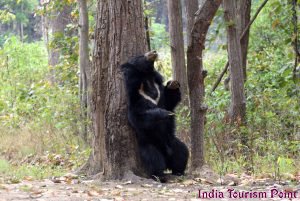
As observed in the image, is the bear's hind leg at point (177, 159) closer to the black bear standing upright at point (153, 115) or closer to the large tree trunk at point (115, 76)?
the black bear standing upright at point (153, 115)

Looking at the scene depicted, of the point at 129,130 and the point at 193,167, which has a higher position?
the point at 129,130

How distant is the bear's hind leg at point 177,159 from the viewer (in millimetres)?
7492

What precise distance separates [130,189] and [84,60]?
524 cm

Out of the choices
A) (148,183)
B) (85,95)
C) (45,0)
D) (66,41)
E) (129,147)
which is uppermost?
(45,0)

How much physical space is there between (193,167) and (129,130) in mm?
1028

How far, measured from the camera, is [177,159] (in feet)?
24.6

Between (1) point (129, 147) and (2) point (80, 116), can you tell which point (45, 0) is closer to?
(2) point (80, 116)

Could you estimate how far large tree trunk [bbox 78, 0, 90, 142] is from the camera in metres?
10.7

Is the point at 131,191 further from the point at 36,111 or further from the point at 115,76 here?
the point at 36,111

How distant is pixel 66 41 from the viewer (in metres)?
12.7

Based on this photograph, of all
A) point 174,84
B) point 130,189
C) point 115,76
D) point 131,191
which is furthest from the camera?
point 174,84

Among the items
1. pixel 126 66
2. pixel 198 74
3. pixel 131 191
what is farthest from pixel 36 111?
pixel 131 191

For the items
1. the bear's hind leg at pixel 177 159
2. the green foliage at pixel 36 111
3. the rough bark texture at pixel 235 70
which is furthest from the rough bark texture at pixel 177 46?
the bear's hind leg at pixel 177 159

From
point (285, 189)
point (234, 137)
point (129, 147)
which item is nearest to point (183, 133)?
point (234, 137)
